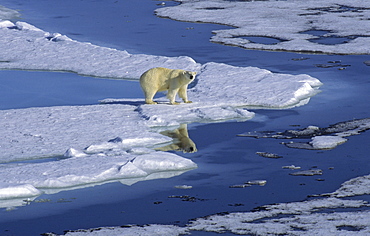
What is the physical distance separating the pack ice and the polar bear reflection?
13 cm

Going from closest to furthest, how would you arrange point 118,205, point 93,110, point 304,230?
point 304,230, point 118,205, point 93,110

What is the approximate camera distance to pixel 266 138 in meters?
7.43

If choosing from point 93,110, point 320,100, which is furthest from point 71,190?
point 320,100

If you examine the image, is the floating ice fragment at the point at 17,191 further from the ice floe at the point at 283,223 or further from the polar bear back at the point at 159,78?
the polar bear back at the point at 159,78

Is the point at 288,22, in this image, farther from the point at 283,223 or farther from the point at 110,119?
the point at 283,223

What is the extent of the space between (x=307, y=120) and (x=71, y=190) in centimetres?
353

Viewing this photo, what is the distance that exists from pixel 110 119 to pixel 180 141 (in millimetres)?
1302

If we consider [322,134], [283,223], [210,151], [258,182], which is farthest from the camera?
[322,134]

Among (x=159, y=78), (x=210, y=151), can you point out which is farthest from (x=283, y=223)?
(x=159, y=78)

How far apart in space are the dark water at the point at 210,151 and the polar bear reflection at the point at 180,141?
4.4 inches

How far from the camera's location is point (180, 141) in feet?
24.2

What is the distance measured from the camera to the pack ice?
6.14 meters

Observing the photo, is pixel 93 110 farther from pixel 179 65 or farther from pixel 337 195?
pixel 337 195

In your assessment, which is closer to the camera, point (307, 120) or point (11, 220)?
point (11, 220)
